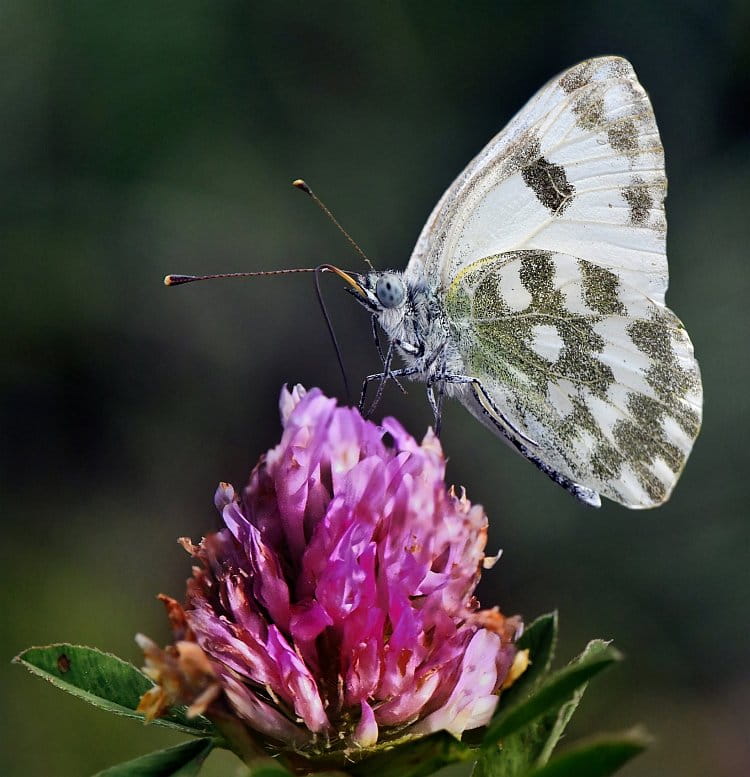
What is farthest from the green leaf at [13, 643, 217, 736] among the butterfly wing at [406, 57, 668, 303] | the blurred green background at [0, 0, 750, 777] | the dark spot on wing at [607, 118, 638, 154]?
the blurred green background at [0, 0, 750, 777]

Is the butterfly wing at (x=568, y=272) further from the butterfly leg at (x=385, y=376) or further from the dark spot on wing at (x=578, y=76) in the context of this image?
the butterfly leg at (x=385, y=376)

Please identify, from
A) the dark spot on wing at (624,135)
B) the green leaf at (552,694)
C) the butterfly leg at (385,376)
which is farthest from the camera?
the dark spot on wing at (624,135)

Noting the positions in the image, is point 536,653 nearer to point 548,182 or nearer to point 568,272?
point 568,272

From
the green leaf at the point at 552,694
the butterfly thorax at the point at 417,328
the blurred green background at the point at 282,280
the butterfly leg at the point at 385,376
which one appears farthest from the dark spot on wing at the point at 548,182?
the blurred green background at the point at 282,280

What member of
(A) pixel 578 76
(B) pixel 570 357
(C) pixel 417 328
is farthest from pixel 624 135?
(C) pixel 417 328

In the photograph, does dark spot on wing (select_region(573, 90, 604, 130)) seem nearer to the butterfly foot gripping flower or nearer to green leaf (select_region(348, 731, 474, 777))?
the butterfly foot gripping flower
